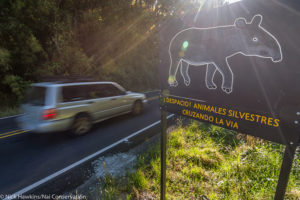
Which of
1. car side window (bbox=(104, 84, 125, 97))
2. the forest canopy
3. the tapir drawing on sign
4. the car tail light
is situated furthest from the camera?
the forest canopy

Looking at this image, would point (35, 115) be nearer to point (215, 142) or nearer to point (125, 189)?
point (125, 189)

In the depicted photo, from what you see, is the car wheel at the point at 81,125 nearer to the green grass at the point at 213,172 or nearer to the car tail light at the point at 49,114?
the car tail light at the point at 49,114

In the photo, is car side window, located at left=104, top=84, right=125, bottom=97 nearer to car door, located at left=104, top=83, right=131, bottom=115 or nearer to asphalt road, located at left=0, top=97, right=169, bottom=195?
car door, located at left=104, top=83, right=131, bottom=115

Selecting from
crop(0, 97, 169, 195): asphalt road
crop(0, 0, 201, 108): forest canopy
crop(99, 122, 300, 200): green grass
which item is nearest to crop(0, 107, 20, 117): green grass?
crop(0, 0, 201, 108): forest canopy

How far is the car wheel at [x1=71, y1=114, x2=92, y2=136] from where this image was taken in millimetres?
5488

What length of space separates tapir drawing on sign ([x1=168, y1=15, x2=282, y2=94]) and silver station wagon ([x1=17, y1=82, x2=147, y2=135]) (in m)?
4.05

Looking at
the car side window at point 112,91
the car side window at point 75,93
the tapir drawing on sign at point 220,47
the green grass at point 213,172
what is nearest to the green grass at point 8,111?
the car side window at point 75,93

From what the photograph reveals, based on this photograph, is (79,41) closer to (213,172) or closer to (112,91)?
(112,91)

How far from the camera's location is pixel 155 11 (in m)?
19.8

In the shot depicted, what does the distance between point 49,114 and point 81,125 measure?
1.11m

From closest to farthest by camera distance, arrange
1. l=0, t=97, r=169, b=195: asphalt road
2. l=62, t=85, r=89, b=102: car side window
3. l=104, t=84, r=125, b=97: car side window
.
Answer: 1. l=0, t=97, r=169, b=195: asphalt road
2. l=62, t=85, r=89, b=102: car side window
3. l=104, t=84, r=125, b=97: car side window

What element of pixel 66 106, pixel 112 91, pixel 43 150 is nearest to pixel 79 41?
pixel 112 91

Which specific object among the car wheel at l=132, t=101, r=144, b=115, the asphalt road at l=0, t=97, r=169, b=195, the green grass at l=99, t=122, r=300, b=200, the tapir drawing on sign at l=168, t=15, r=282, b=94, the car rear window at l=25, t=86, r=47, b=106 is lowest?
the asphalt road at l=0, t=97, r=169, b=195

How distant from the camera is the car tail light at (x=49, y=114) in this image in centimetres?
477
